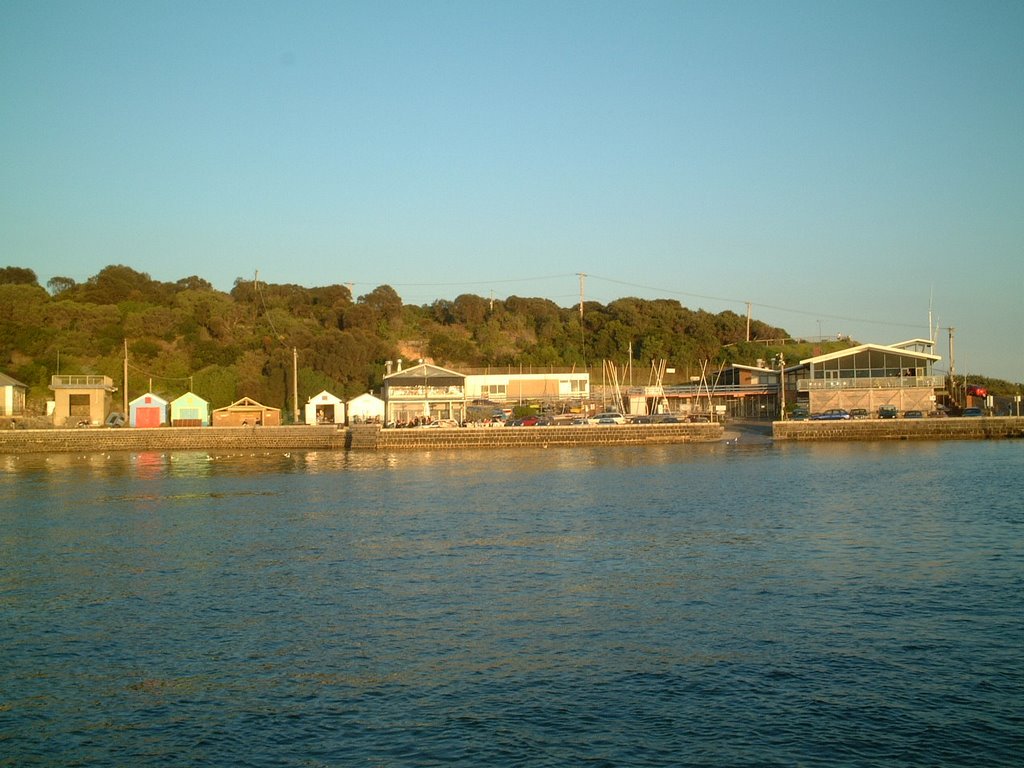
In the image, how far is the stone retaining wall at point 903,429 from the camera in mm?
55469

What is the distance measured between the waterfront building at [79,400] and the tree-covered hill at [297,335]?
23.5 feet

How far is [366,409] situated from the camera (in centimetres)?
6312

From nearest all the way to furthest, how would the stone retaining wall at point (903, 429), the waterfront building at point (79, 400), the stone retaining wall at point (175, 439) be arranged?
the stone retaining wall at point (903, 429) → the stone retaining wall at point (175, 439) → the waterfront building at point (79, 400)

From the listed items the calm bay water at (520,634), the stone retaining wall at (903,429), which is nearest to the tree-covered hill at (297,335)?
the stone retaining wall at (903,429)

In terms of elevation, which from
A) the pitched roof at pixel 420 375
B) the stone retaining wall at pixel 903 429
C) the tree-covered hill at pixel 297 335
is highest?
the tree-covered hill at pixel 297 335

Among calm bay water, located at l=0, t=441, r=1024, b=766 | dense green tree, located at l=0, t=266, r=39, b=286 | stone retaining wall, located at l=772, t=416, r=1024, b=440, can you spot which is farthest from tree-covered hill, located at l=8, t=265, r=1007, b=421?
calm bay water, located at l=0, t=441, r=1024, b=766

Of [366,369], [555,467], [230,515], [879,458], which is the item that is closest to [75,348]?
[366,369]

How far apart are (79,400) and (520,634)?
57985 mm

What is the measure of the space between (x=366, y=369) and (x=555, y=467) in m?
39.2

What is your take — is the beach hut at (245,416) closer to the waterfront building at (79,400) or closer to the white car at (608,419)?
the waterfront building at (79,400)

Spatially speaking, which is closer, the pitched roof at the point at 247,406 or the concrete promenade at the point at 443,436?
the concrete promenade at the point at 443,436

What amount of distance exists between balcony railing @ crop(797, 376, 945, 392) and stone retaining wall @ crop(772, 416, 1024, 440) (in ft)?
13.6

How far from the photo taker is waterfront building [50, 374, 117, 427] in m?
61.6

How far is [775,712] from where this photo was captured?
32.8 feet
